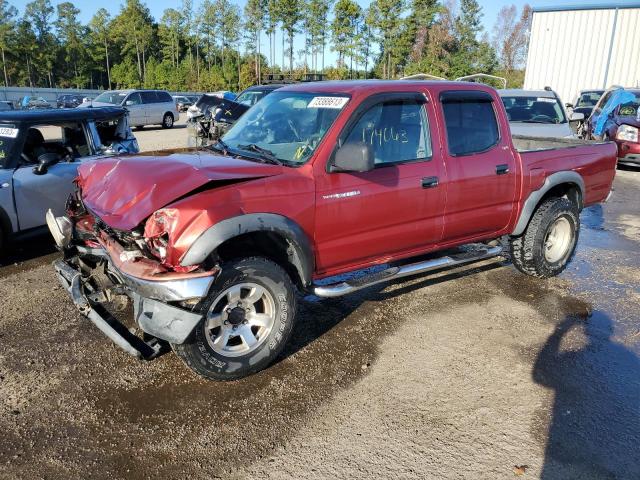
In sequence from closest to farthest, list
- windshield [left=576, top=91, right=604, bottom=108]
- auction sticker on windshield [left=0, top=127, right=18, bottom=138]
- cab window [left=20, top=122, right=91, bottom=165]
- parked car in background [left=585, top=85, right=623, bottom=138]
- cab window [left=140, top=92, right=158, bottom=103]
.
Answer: auction sticker on windshield [left=0, top=127, right=18, bottom=138], cab window [left=20, top=122, right=91, bottom=165], parked car in background [left=585, top=85, right=623, bottom=138], windshield [left=576, top=91, right=604, bottom=108], cab window [left=140, top=92, right=158, bottom=103]

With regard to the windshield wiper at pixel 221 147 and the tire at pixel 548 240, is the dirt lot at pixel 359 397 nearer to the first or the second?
the tire at pixel 548 240

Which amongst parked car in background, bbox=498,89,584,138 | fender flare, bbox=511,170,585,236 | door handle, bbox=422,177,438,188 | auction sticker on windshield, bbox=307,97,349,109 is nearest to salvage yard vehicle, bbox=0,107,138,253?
auction sticker on windshield, bbox=307,97,349,109

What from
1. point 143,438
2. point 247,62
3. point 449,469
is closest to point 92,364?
point 143,438

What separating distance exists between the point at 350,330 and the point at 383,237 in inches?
33.7

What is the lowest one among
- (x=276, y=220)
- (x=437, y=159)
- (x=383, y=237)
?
(x=383, y=237)

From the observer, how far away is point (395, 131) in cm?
425

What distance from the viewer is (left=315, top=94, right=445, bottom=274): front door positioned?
12.6ft

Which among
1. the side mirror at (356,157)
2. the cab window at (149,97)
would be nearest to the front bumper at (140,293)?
the side mirror at (356,157)

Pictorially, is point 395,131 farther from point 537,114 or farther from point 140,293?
point 537,114

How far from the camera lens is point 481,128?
486 cm

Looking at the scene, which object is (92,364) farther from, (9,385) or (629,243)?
(629,243)

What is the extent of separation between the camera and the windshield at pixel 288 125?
394cm

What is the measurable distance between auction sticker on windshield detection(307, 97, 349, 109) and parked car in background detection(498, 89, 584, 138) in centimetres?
682

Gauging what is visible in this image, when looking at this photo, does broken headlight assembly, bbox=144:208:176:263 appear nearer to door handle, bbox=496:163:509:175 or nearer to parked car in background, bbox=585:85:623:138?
door handle, bbox=496:163:509:175
